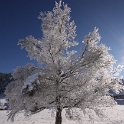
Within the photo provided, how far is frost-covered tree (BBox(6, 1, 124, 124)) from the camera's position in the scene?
8047mm

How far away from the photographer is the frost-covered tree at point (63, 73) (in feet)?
26.4

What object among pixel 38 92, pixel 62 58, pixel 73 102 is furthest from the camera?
pixel 62 58

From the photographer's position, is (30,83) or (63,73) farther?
(63,73)

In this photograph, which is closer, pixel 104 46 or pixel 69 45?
pixel 104 46

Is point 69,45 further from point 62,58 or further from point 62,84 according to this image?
point 62,84

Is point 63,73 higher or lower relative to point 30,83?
higher

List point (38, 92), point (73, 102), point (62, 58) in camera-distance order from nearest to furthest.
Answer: point (38, 92) → point (73, 102) → point (62, 58)

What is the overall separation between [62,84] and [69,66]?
44.5 inches

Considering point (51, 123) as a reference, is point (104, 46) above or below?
above

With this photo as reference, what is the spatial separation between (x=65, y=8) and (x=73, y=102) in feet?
18.9

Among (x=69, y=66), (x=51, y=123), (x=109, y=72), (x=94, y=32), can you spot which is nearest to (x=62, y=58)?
(x=69, y=66)

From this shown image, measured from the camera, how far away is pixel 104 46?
850cm

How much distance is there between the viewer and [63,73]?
9.15m

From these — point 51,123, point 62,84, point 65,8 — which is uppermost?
point 65,8
